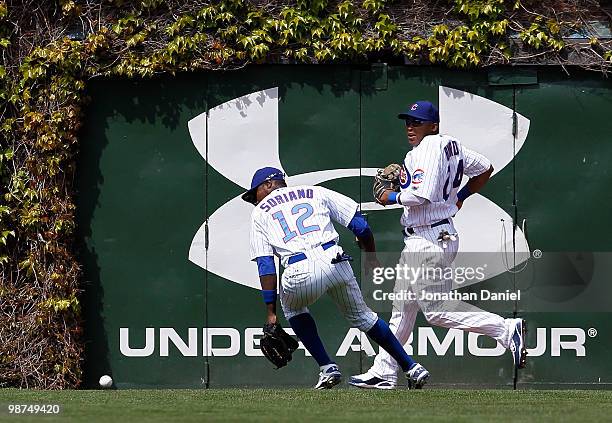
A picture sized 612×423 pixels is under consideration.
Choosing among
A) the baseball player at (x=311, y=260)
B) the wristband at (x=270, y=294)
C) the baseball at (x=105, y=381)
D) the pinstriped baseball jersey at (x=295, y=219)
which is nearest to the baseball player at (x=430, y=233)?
the baseball player at (x=311, y=260)

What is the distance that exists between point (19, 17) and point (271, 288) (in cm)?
388

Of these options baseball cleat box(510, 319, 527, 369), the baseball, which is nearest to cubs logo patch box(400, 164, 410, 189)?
baseball cleat box(510, 319, 527, 369)

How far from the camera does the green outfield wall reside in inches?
438

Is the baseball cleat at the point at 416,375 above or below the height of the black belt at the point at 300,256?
below

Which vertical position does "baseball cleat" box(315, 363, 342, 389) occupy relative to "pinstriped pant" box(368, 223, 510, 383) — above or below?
below

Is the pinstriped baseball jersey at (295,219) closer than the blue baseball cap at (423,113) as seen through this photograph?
Yes

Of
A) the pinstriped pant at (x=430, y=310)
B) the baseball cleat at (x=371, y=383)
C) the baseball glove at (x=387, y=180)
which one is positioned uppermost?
the baseball glove at (x=387, y=180)

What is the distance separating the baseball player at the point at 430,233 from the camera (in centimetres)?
951

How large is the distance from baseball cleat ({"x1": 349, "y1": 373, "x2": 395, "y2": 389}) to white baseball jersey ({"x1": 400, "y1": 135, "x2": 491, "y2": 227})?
121 cm

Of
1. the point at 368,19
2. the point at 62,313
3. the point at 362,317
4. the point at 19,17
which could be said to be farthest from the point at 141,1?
the point at 362,317

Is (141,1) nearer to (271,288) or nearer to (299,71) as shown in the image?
(299,71)

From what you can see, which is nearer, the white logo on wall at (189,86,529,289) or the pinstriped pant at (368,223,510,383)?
the pinstriped pant at (368,223,510,383)

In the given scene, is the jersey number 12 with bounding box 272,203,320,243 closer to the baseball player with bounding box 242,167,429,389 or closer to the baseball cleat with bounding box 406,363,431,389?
the baseball player with bounding box 242,167,429,389

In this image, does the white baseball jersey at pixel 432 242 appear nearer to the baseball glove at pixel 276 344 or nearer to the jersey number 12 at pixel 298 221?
the baseball glove at pixel 276 344
